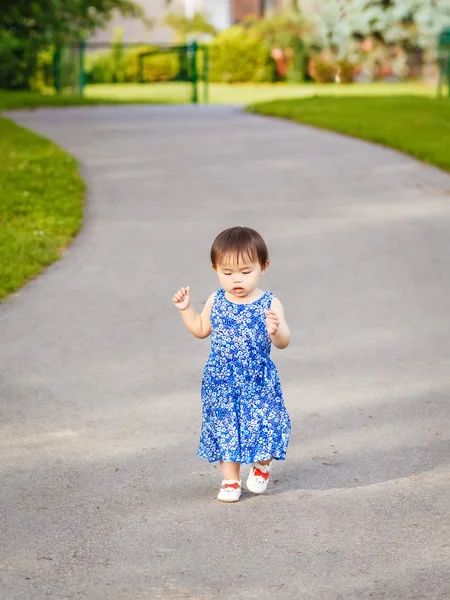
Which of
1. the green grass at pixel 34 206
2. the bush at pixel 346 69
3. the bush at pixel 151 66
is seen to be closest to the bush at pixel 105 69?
the bush at pixel 151 66

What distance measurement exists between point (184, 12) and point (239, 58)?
1370 centimetres

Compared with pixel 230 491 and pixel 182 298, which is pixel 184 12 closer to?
pixel 182 298

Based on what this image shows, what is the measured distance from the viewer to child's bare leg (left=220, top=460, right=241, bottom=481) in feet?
14.4

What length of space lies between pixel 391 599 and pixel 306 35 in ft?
103

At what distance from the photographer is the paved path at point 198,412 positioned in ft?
12.3

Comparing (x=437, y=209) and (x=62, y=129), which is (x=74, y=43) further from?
(x=437, y=209)

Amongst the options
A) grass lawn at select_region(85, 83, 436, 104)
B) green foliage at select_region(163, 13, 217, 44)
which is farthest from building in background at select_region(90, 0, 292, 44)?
grass lawn at select_region(85, 83, 436, 104)

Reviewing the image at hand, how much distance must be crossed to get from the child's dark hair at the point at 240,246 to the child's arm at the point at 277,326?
0.21 meters

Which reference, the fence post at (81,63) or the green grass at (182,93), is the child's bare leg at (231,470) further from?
the fence post at (81,63)

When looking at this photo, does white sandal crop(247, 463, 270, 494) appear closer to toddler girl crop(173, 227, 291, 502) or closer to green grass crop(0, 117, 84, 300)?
toddler girl crop(173, 227, 291, 502)

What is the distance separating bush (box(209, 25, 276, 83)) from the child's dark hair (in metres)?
37.6

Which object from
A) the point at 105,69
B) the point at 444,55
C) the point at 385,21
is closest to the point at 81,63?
the point at 385,21

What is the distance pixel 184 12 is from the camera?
180 ft

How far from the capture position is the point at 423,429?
5215 mm
